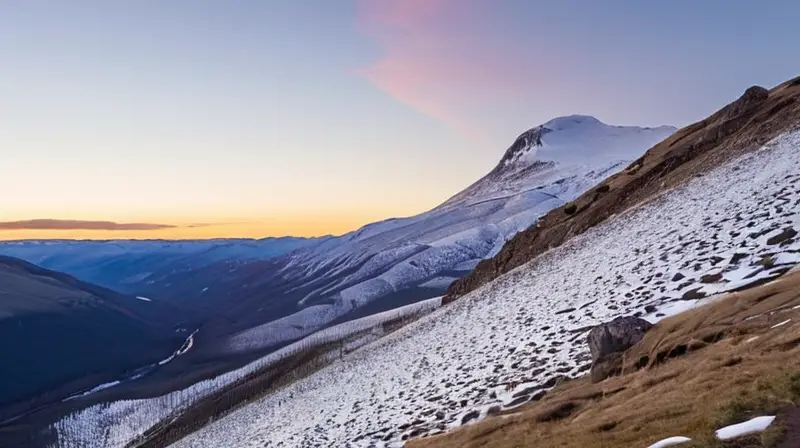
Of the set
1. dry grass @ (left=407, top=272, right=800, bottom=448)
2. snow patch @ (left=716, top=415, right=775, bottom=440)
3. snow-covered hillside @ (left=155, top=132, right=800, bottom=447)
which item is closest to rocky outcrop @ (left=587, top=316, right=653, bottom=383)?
dry grass @ (left=407, top=272, right=800, bottom=448)

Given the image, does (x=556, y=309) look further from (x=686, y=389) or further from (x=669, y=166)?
(x=669, y=166)

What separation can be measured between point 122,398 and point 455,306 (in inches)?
5518

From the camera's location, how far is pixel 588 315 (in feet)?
76.0

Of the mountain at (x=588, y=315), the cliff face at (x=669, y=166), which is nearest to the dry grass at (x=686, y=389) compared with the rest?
the mountain at (x=588, y=315)

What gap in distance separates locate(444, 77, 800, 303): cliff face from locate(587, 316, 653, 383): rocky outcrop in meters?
26.4

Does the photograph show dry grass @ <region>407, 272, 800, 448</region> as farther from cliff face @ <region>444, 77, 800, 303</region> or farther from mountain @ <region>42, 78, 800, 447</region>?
cliff face @ <region>444, 77, 800, 303</region>

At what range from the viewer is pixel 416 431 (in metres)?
19.2

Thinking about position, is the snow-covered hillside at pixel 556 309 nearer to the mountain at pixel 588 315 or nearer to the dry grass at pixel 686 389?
the mountain at pixel 588 315

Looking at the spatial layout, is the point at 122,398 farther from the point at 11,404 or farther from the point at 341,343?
the point at 341,343

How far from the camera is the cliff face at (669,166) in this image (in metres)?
42.4

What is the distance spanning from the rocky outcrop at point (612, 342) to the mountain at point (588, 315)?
0.71 metres

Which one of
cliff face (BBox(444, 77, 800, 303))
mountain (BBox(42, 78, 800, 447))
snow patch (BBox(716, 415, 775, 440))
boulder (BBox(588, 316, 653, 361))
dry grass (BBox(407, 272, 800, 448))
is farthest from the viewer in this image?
cliff face (BBox(444, 77, 800, 303))

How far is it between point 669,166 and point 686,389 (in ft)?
149

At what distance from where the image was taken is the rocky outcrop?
53.7 ft
